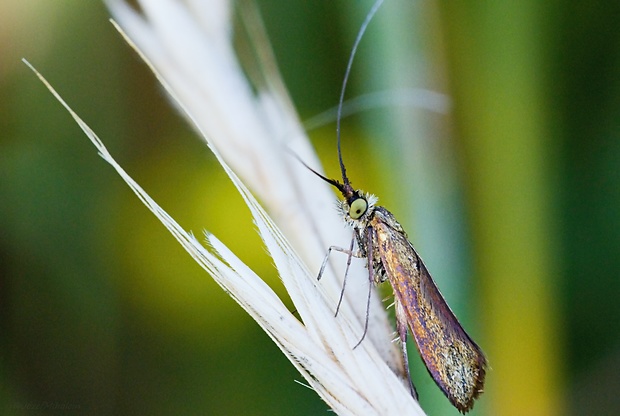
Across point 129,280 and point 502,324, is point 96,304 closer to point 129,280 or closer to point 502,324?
point 129,280

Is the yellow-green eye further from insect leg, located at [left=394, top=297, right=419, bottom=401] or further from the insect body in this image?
insect leg, located at [left=394, top=297, right=419, bottom=401]

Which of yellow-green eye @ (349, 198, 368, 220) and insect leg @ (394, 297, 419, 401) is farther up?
yellow-green eye @ (349, 198, 368, 220)

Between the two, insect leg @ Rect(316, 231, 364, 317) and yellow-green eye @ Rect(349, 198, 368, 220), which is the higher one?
yellow-green eye @ Rect(349, 198, 368, 220)

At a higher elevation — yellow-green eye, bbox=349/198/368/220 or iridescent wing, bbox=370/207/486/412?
yellow-green eye, bbox=349/198/368/220

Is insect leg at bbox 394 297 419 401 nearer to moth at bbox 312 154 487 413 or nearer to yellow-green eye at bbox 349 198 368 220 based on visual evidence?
moth at bbox 312 154 487 413

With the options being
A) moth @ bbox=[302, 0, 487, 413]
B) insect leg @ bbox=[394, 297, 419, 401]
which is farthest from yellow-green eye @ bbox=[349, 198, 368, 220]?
insect leg @ bbox=[394, 297, 419, 401]

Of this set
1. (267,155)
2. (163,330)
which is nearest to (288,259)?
(267,155)

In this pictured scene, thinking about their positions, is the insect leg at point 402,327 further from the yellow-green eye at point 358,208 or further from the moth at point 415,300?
the yellow-green eye at point 358,208

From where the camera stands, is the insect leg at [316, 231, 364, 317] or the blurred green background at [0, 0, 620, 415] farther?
the blurred green background at [0, 0, 620, 415]
